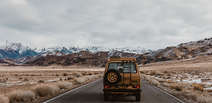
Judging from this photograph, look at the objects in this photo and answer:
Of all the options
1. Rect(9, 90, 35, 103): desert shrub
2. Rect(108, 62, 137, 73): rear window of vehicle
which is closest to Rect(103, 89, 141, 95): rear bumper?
Rect(108, 62, 137, 73): rear window of vehicle

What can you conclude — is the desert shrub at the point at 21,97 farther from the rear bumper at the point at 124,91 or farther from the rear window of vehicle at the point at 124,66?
the rear window of vehicle at the point at 124,66

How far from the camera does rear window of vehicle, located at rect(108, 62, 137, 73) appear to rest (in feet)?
40.2

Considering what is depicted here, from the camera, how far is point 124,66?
1260 centimetres

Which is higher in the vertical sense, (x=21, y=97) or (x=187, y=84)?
(x=21, y=97)

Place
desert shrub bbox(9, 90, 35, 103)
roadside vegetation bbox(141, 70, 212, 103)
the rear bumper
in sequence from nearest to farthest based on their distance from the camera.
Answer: the rear bumper, desert shrub bbox(9, 90, 35, 103), roadside vegetation bbox(141, 70, 212, 103)

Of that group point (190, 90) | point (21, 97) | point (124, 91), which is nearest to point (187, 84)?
point (190, 90)

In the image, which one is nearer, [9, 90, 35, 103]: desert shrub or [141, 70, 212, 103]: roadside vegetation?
[9, 90, 35, 103]: desert shrub

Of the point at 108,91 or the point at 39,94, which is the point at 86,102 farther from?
the point at 39,94

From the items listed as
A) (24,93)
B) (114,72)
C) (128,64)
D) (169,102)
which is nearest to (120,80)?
(114,72)

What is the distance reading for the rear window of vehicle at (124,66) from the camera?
1224cm

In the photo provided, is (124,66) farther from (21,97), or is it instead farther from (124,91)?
(21,97)

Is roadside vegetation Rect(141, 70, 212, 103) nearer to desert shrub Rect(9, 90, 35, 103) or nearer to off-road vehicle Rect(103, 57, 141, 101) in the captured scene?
off-road vehicle Rect(103, 57, 141, 101)

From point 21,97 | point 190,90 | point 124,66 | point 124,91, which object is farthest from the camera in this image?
point 190,90

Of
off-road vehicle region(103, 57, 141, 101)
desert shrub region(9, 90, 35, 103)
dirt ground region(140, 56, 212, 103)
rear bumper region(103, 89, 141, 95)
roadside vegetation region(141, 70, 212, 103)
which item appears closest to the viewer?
off-road vehicle region(103, 57, 141, 101)
